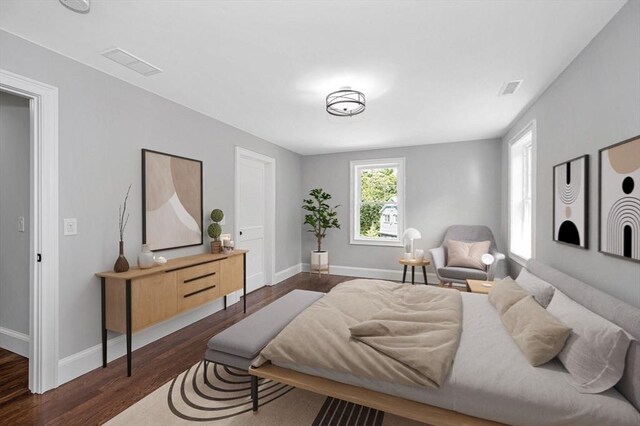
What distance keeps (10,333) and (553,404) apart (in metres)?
4.04

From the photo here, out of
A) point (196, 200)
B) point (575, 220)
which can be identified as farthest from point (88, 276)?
point (575, 220)

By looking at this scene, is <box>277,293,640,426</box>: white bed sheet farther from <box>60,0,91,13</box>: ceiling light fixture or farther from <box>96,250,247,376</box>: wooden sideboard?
<box>60,0,91,13</box>: ceiling light fixture

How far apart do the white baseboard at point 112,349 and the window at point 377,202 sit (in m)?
3.31

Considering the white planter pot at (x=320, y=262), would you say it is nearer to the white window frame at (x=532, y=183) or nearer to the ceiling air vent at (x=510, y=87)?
the white window frame at (x=532, y=183)

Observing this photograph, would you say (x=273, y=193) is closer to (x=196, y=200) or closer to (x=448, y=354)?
(x=196, y=200)

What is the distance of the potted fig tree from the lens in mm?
5262

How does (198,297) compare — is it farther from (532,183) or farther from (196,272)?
(532,183)

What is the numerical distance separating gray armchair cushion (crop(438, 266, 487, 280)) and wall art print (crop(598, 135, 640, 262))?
203 cm

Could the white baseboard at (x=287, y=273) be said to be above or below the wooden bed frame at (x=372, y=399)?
below

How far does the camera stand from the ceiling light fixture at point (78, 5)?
62.0 inches

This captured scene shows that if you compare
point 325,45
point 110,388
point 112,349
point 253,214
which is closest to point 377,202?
point 253,214

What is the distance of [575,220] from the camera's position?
2141mm

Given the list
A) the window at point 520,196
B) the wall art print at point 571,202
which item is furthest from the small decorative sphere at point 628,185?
the window at point 520,196

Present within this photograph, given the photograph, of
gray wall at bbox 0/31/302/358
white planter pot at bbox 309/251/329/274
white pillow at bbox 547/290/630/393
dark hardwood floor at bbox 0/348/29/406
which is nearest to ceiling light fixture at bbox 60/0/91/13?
gray wall at bbox 0/31/302/358
